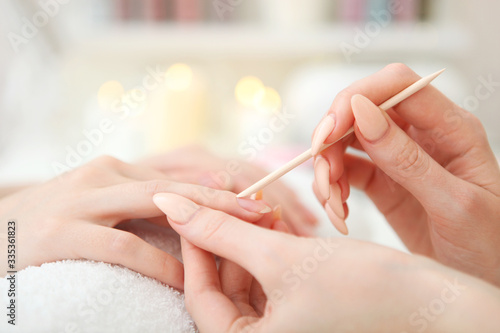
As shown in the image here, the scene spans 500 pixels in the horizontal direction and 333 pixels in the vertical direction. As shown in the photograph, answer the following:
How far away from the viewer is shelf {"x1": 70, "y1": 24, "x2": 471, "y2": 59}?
1735 mm

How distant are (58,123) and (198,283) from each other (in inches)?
64.8

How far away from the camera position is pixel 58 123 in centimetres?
185

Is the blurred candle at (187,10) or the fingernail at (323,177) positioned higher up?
the blurred candle at (187,10)

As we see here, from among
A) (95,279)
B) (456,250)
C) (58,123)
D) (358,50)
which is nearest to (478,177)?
(456,250)

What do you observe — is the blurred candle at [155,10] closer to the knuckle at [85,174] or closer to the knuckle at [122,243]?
the knuckle at [85,174]

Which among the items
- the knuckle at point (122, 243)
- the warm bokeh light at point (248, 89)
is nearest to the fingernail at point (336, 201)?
the knuckle at point (122, 243)

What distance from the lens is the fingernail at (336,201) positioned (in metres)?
0.52

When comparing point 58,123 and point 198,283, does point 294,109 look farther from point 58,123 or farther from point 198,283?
point 198,283

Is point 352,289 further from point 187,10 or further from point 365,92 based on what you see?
point 187,10

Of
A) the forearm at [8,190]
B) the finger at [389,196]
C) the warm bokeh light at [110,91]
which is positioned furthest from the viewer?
the warm bokeh light at [110,91]

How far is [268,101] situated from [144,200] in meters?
1.63

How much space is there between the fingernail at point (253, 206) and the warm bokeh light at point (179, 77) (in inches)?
53.9

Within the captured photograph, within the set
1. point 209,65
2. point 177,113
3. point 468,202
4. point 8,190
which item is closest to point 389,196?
point 468,202

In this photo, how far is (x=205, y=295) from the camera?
413 mm
